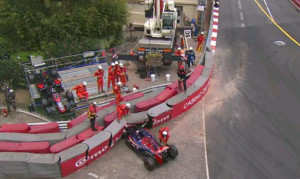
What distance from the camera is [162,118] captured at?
17672 millimetres

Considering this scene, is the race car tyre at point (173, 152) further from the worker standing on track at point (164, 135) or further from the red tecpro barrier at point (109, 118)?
the red tecpro barrier at point (109, 118)

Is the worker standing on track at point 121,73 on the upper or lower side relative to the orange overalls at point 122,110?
upper

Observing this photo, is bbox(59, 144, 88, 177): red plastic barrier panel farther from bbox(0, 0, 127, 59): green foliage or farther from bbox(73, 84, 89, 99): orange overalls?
bbox(0, 0, 127, 59): green foliage

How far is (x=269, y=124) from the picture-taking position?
17797 millimetres

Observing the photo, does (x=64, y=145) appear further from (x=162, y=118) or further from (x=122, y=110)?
(x=162, y=118)

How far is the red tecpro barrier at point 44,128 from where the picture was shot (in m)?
16.2

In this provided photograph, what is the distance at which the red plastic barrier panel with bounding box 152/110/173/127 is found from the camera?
1741 centimetres

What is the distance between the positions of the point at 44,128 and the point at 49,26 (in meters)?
9.55

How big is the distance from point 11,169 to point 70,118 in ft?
17.9

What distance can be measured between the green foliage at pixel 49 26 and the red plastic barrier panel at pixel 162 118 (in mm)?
9156

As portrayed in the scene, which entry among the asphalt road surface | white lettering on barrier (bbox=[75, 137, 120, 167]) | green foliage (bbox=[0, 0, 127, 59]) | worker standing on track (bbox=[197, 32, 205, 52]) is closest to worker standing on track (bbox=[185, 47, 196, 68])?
the asphalt road surface

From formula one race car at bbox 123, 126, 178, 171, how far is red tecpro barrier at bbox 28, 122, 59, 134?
11.4 feet

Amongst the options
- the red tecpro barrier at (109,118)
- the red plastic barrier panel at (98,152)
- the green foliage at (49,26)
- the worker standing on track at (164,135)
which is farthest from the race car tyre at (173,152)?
the green foliage at (49,26)

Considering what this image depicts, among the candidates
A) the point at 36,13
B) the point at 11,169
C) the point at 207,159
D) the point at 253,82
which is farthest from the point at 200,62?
the point at 11,169
